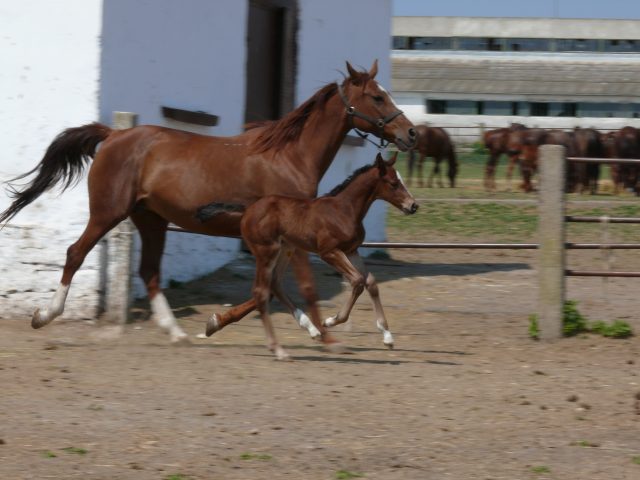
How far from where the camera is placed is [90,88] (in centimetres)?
982

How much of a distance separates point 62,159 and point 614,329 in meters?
4.51

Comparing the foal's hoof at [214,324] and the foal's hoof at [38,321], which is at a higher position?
the foal's hoof at [214,324]

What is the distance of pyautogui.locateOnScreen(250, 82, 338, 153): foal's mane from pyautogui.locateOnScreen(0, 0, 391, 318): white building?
5.21 feet

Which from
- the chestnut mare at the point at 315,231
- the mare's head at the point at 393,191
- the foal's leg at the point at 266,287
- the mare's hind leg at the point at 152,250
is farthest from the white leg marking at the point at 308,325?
the mare's hind leg at the point at 152,250

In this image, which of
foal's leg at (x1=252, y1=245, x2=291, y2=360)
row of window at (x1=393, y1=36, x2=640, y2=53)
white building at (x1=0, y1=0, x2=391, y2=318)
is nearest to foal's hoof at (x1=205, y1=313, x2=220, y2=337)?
foal's leg at (x1=252, y1=245, x2=291, y2=360)

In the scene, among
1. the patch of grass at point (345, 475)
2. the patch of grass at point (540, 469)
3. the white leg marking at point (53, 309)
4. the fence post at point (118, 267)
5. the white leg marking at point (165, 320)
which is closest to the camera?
the patch of grass at point (345, 475)

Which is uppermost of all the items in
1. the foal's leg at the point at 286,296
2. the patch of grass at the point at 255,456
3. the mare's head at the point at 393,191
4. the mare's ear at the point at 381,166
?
the mare's ear at the point at 381,166

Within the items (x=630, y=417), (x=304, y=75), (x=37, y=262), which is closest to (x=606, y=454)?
(x=630, y=417)

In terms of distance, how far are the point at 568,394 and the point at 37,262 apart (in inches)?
184

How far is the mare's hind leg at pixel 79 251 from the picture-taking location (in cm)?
896

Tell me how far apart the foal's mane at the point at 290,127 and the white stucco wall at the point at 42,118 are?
63.3 inches

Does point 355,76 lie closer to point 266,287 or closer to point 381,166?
point 381,166

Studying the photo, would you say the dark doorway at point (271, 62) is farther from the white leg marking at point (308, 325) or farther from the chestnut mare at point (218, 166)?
the white leg marking at point (308, 325)

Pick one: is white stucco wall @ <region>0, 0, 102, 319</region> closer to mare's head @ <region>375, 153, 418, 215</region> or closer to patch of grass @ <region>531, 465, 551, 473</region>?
mare's head @ <region>375, 153, 418, 215</region>
